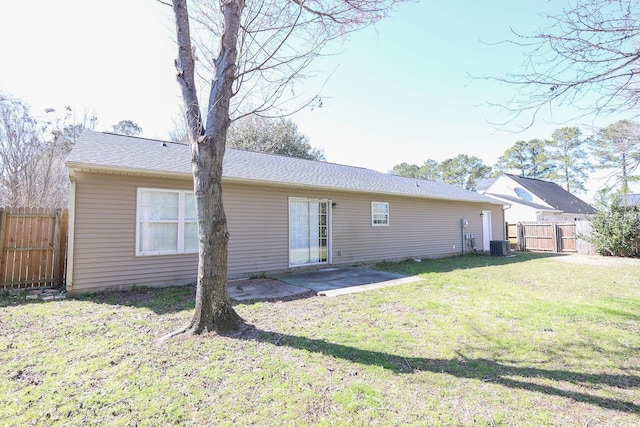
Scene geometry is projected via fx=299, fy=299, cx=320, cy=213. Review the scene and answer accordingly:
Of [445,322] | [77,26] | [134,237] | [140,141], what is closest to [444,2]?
[445,322]

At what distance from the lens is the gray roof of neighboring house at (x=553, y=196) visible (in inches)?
869

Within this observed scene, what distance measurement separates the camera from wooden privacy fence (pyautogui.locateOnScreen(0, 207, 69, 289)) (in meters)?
6.12

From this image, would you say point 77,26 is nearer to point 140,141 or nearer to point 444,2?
point 140,141

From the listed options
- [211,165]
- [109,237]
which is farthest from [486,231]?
[109,237]

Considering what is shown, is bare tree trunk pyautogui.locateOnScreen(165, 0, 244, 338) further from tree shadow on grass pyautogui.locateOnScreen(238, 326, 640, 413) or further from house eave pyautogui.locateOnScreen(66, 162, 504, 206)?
house eave pyautogui.locateOnScreen(66, 162, 504, 206)

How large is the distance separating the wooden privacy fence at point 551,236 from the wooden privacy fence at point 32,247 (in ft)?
63.2

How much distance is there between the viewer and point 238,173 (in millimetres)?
7602

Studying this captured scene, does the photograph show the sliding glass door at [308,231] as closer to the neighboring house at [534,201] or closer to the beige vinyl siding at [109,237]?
the beige vinyl siding at [109,237]

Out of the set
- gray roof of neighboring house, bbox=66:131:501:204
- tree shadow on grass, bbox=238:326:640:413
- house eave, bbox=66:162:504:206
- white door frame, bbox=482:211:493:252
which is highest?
gray roof of neighboring house, bbox=66:131:501:204

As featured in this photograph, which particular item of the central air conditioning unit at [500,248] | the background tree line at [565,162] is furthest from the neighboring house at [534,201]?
the central air conditioning unit at [500,248]

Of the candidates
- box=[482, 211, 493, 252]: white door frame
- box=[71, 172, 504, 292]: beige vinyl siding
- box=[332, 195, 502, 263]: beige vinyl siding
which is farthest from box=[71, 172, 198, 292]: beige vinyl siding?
box=[482, 211, 493, 252]: white door frame

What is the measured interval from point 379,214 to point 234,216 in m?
5.37

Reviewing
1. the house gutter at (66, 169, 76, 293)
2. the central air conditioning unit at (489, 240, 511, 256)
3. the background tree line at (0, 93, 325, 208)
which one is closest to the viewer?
the house gutter at (66, 169, 76, 293)

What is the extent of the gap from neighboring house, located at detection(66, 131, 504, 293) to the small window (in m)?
0.05
